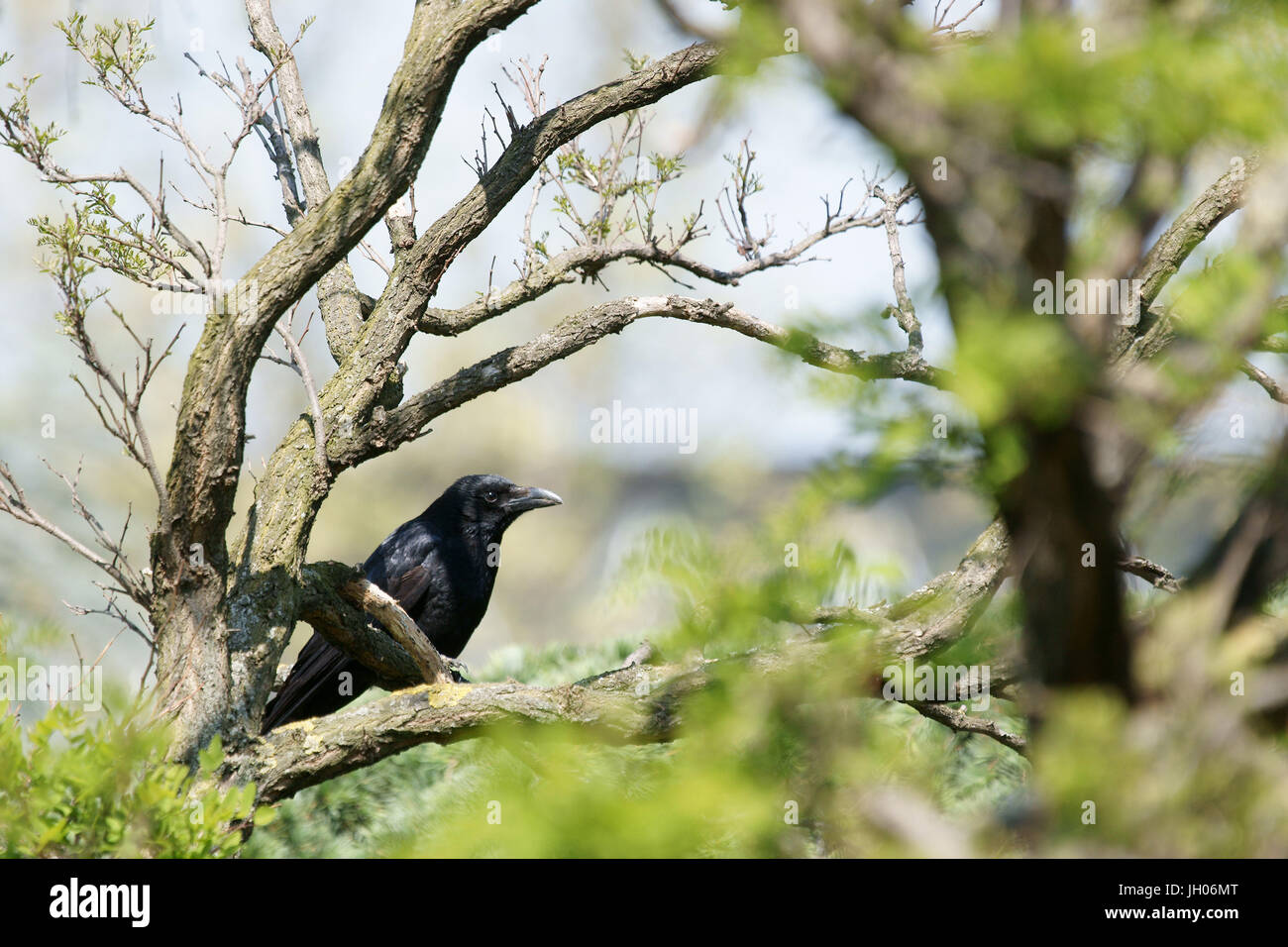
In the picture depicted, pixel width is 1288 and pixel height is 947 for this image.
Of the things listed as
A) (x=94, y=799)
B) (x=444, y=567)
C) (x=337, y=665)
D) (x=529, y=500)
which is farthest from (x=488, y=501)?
(x=94, y=799)

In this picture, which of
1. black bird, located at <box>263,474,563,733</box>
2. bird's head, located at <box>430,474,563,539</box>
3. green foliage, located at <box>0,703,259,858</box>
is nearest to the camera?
green foliage, located at <box>0,703,259,858</box>

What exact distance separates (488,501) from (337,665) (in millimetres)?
1700

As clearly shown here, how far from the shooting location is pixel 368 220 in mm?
2812

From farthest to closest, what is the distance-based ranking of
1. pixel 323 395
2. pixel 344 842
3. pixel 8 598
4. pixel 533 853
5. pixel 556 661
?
1. pixel 8 598
2. pixel 556 661
3. pixel 344 842
4. pixel 323 395
5. pixel 533 853

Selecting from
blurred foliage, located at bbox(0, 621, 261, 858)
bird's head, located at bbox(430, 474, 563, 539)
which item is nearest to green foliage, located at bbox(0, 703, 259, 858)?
blurred foliage, located at bbox(0, 621, 261, 858)

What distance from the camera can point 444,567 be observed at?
18.5ft

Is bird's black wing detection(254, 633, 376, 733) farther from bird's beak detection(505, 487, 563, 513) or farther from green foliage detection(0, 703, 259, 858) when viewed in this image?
green foliage detection(0, 703, 259, 858)

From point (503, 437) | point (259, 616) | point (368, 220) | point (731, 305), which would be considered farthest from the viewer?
point (503, 437)

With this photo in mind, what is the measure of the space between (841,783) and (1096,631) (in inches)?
17.3

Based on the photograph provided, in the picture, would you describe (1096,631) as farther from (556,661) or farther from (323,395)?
(556,661)

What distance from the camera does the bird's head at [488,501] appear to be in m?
6.07

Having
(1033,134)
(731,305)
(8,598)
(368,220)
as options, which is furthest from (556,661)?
(8,598)

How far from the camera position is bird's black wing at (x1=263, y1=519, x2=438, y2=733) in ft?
15.4

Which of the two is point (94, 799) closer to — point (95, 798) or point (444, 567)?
point (95, 798)
